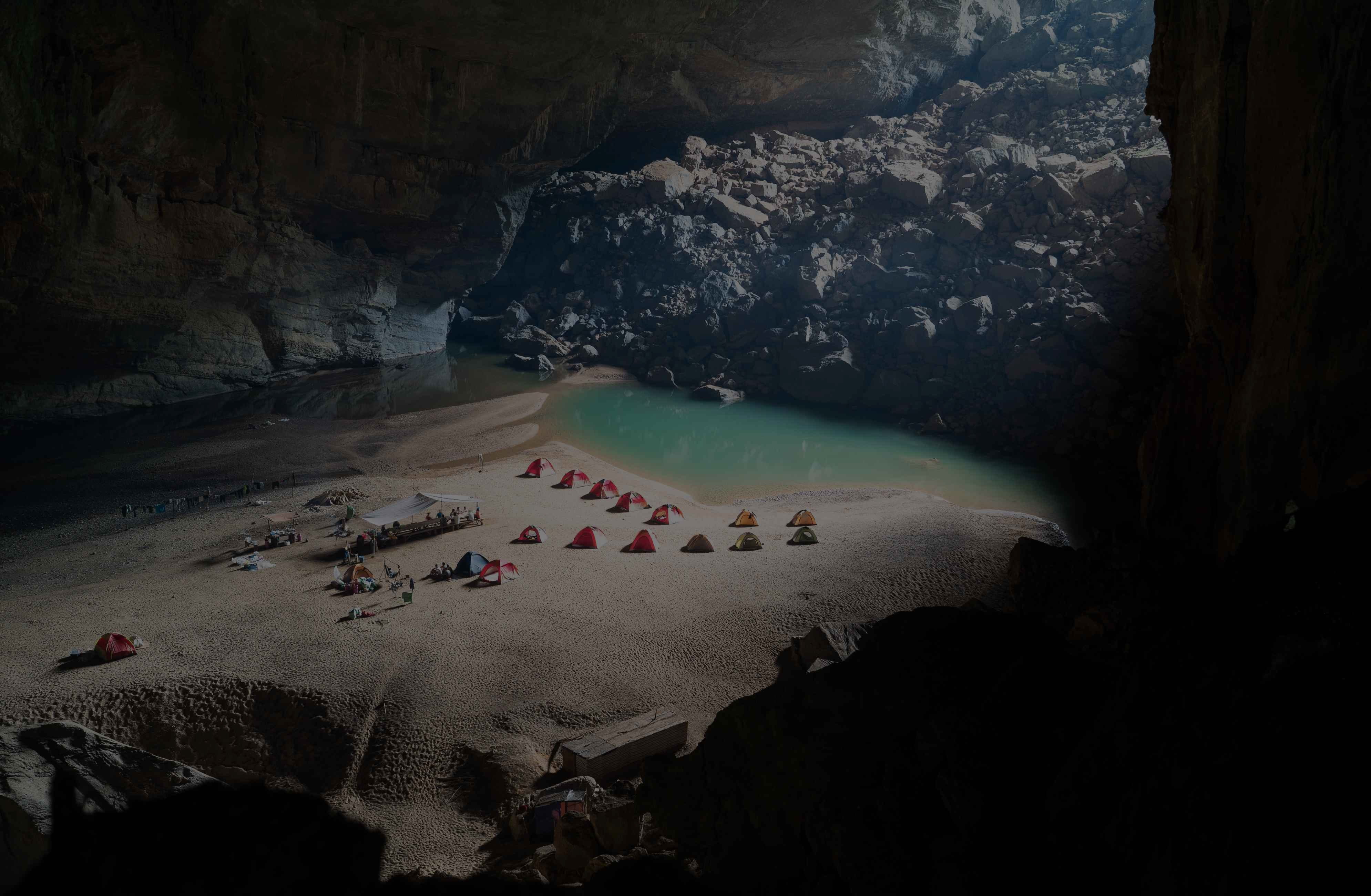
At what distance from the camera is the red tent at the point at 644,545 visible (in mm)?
16844

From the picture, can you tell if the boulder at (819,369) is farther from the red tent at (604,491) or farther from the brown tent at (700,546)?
the brown tent at (700,546)

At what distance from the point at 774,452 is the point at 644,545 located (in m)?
11.2

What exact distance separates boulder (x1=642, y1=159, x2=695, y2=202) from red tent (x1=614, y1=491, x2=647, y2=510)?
88.2 ft

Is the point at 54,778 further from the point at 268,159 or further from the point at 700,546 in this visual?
the point at 268,159

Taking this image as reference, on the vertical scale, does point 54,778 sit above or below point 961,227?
below

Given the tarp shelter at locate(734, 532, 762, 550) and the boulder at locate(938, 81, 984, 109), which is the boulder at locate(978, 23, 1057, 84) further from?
the tarp shelter at locate(734, 532, 762, 550)

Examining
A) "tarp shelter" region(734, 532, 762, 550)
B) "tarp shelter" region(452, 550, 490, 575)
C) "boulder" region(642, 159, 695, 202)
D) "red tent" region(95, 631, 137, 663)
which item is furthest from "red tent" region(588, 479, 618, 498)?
"boulder" region(642, 159, 695, 202)

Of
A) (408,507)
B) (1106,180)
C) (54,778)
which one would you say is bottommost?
(408,507)

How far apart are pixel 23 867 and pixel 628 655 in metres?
7.35

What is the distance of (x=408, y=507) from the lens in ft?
58.3

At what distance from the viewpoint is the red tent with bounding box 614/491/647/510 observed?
20406mm

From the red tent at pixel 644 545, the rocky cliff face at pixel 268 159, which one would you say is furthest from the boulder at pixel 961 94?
the red tent at pixel 644 545

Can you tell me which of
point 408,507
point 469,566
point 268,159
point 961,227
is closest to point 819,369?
point 961,227

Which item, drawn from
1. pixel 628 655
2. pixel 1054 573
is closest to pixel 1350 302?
pixel 1054 573
